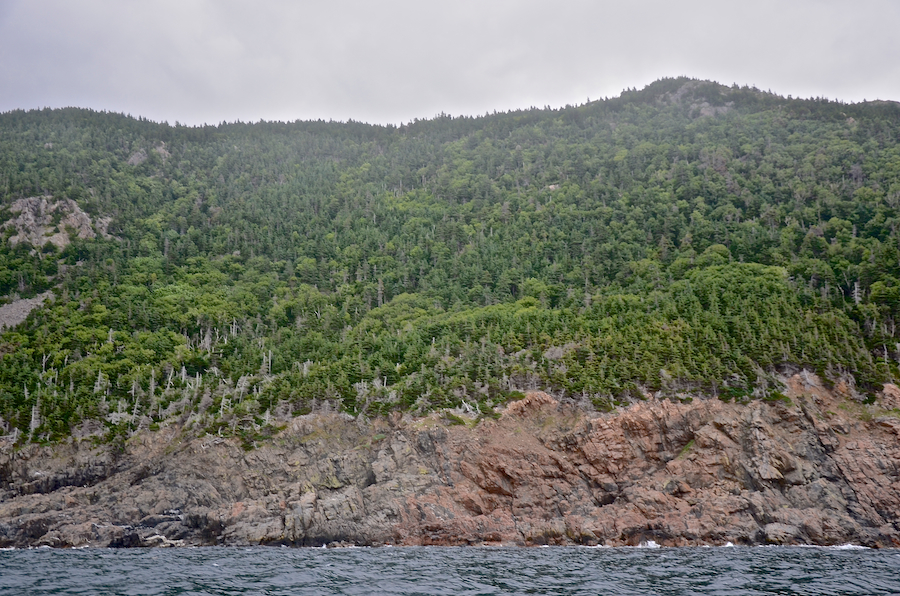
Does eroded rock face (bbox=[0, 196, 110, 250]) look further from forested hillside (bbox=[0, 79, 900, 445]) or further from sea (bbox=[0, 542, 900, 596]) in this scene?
sea (bbox=[0, 542, 900, 596])

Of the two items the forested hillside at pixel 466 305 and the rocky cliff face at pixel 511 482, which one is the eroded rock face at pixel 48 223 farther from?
the rocky cliff face at pixel 511 482

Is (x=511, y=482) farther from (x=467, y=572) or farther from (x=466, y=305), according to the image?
(x=466, y=305)

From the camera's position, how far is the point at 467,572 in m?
52.2

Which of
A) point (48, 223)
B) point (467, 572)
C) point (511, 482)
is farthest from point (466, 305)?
point (48, 223)

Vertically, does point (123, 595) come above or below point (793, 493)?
above

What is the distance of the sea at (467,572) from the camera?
1683 inches

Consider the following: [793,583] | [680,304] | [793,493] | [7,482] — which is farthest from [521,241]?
[793,583]

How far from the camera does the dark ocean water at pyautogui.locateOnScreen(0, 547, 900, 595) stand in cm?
4284

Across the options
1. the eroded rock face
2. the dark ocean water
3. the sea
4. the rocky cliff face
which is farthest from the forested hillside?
the sea

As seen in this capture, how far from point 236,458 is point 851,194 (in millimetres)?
147958

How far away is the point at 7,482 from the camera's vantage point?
3979 inches

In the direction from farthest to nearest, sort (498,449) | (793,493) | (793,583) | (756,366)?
(756,366), (498,449), (793,493), (793,583)

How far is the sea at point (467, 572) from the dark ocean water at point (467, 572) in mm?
75

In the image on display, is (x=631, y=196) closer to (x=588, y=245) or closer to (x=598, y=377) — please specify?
(x=588, y=245)
